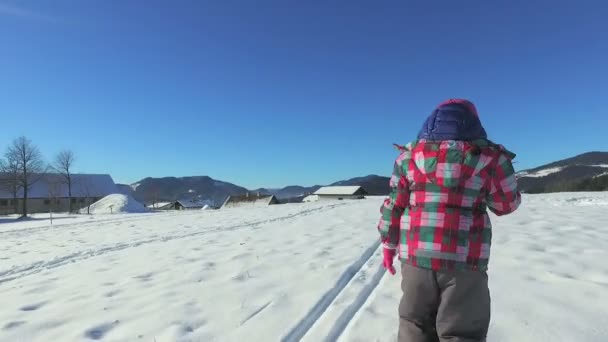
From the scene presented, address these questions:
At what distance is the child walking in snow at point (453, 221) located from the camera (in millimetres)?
2367

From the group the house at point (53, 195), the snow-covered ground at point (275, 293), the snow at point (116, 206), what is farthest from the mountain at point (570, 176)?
the house at point (53, 195)

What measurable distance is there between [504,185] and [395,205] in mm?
715

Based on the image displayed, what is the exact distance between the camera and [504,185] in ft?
7.93

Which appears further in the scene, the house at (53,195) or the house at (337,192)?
the house at (337,192)

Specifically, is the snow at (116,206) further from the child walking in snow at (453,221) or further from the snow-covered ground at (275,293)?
the child walking in snow at (453,221)

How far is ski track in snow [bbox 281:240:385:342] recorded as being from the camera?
3779 mm

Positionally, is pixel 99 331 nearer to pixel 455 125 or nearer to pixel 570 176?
pixel 455 125

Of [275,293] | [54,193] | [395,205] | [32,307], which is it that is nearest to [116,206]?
[54,193]

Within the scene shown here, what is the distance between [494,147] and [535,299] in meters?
2.90

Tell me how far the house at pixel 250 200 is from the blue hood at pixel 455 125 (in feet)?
180

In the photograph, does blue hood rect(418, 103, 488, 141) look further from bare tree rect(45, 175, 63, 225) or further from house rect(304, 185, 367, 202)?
bare tree rect(45, 175, 63, 225)

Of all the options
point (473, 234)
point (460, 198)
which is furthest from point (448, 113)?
point (473, 234)

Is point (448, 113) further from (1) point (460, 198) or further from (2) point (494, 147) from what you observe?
(1) point (460, 198)

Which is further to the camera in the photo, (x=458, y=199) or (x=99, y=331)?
(x=99, y=331)
